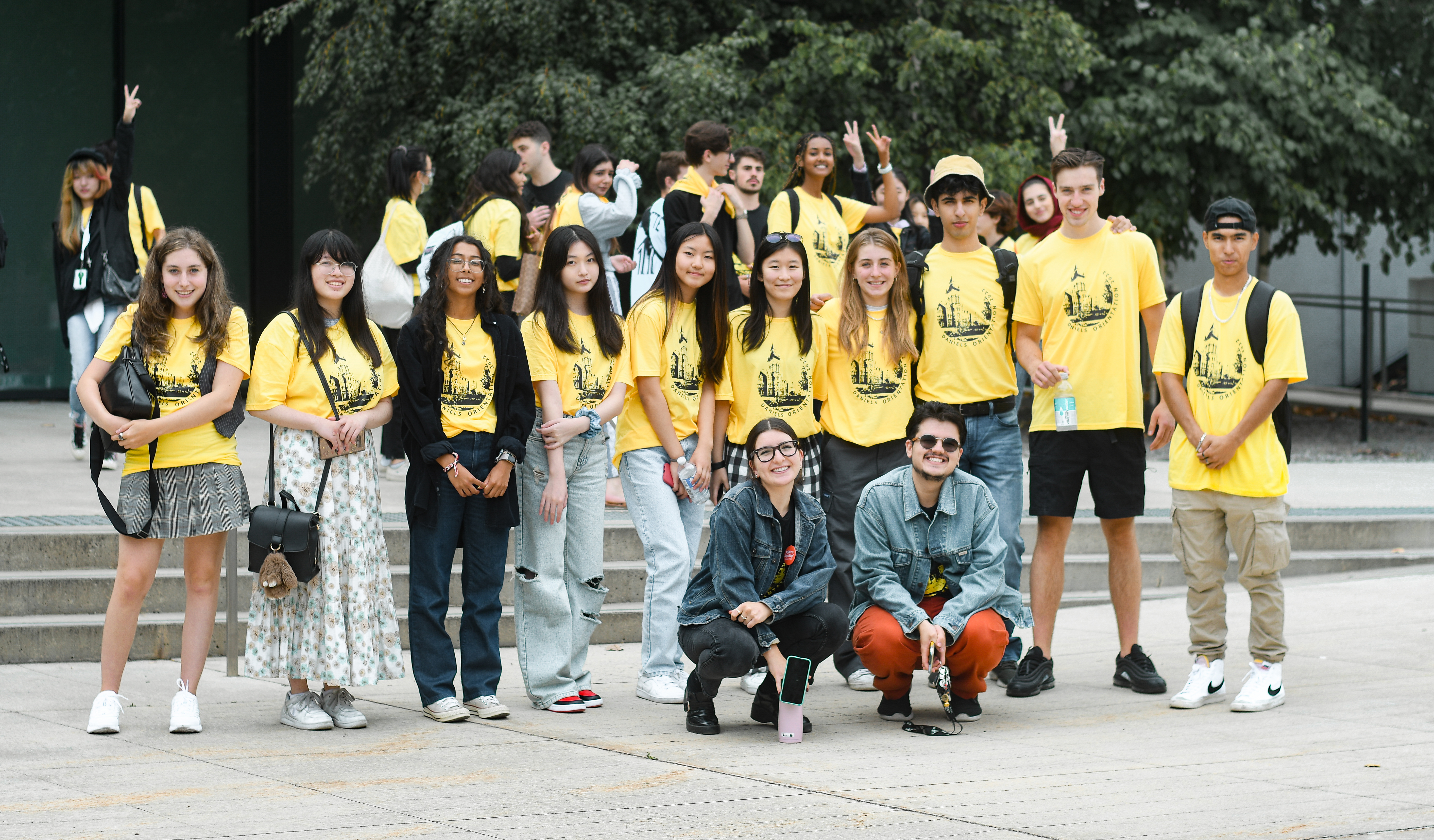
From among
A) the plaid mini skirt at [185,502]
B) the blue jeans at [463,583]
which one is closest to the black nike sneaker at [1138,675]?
the blue jeans at [463,583]

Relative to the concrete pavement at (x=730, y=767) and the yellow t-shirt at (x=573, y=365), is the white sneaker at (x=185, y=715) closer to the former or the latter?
the concrete pavement at (x=730, y=767)

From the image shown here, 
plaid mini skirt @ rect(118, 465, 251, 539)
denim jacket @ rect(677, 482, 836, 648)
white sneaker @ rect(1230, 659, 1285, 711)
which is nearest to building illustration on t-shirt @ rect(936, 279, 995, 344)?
denim jacket @ rect(677, 482, 836, 648)

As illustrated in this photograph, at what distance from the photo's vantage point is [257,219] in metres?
15.3

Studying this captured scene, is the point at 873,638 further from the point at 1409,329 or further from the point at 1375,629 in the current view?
the point at 1409,329

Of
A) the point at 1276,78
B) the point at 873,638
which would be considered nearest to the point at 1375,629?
the point at 873,638

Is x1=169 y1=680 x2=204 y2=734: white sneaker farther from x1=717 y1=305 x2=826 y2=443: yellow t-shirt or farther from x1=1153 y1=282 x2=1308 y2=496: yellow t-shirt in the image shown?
x1=1153 y1=282 x2=1308 y2=496: yellow t-shirt

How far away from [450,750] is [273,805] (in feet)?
2.97

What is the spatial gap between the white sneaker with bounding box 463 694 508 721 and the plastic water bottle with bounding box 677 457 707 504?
1145 mm

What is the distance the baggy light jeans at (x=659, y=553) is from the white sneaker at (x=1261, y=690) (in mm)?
2230

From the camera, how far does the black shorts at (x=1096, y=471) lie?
257 inches

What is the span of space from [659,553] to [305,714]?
1532 millimetres

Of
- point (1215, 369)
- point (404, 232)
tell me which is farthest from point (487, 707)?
point (404, 232)

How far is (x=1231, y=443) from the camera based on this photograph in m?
6.23

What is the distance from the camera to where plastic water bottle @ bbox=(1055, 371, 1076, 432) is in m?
6.51
